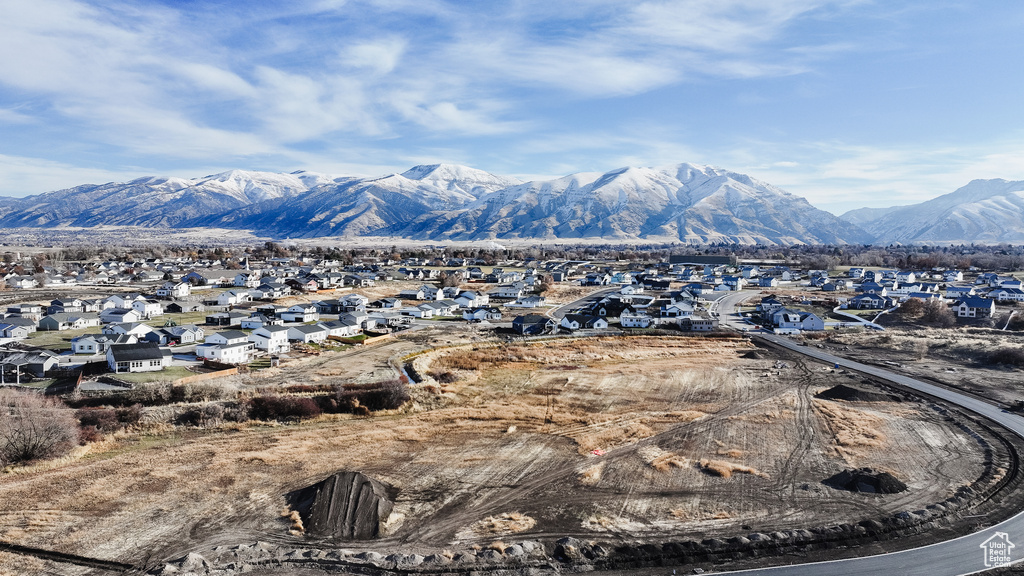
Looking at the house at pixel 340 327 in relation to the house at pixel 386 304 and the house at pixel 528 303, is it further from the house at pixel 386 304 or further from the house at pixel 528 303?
the house at pixel 528 303

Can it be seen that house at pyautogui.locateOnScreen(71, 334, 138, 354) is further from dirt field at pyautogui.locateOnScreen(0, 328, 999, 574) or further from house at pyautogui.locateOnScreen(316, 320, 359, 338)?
dirt field at pyautogui.locateOnScreen(0, 328, 999, 574)

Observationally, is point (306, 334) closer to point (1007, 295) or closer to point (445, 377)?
point (445, 377)

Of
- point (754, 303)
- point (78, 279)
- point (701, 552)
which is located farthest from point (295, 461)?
point (78, 279)

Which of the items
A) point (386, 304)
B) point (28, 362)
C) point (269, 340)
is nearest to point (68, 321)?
point (28, 362)

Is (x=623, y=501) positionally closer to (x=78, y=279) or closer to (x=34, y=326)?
(x=34, y=326)

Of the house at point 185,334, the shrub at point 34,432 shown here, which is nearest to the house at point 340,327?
the house at point 185,334

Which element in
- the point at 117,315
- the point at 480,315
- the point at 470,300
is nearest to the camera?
the point at 117,315
